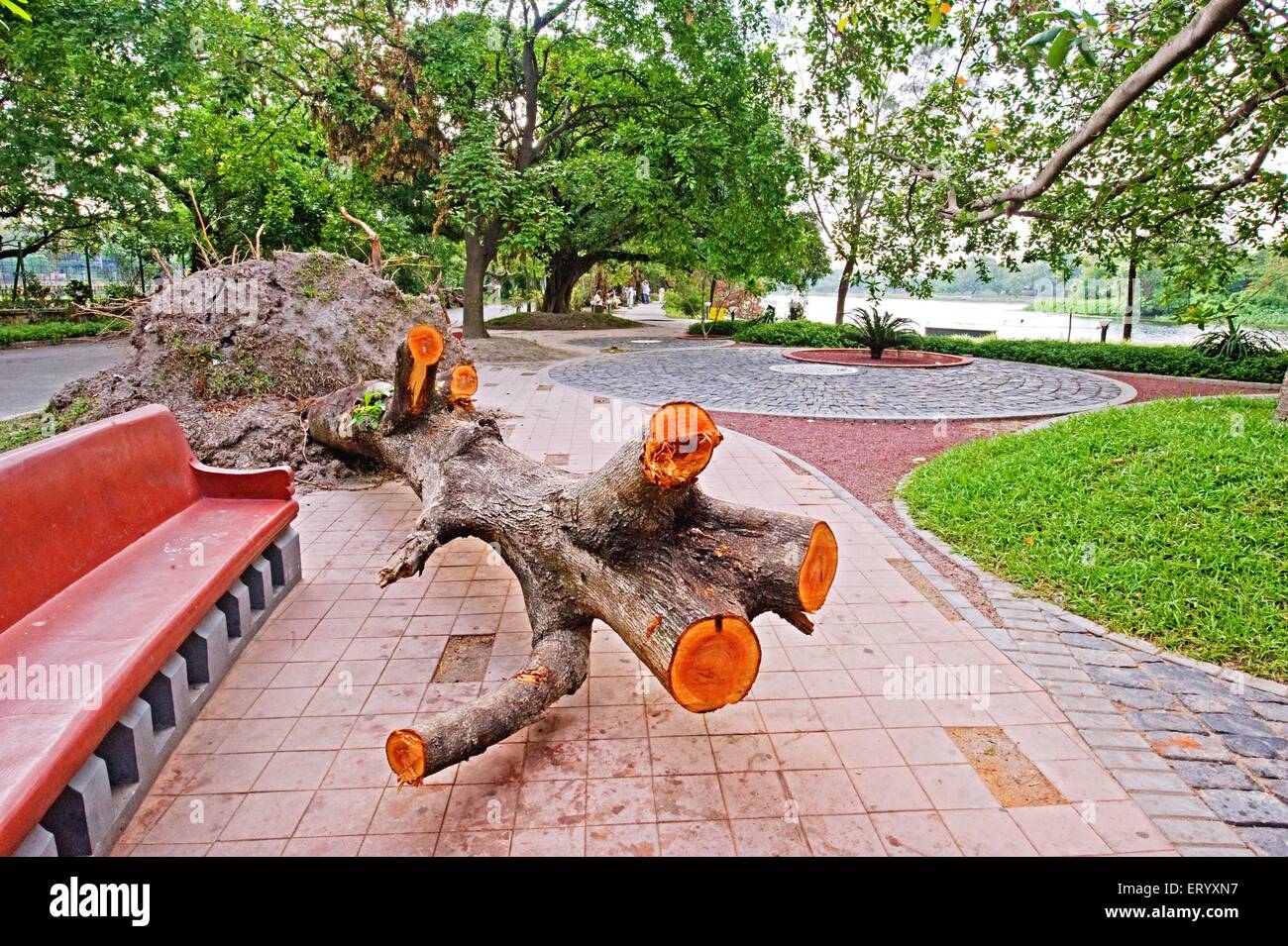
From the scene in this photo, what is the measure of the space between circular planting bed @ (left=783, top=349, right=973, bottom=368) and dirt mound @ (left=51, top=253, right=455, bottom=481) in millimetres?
11028

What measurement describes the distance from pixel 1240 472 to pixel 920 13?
475cm

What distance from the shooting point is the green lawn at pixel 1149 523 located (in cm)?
399

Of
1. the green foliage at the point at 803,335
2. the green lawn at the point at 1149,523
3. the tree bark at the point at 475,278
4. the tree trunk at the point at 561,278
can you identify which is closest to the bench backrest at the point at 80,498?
the green lawn at the point at 1149,523

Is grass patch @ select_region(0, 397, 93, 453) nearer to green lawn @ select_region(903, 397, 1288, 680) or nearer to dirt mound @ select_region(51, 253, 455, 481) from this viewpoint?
dirt mound @ select_region(51, 253, 455, 481)

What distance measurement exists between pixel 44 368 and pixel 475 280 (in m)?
8.94

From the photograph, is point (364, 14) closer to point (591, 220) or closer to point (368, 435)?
point (591, 220)

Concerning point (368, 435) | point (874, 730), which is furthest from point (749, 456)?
point (874, 730)

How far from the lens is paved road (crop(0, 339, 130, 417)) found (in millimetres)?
10352

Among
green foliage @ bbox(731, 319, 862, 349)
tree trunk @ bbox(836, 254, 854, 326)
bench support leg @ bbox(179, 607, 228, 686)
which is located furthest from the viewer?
tree trunk @ bbox(836, 254, 854, 326)

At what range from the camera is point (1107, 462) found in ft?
19.1

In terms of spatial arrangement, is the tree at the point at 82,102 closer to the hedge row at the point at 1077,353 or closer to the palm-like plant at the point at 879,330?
the palm-like plant at the point at 879,330

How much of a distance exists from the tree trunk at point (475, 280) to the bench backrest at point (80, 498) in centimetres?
1435

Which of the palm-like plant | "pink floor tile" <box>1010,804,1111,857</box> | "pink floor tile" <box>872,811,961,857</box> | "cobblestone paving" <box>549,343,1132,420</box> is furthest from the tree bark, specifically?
"pink floor tile" <box>1010,804,1111,857</box>
